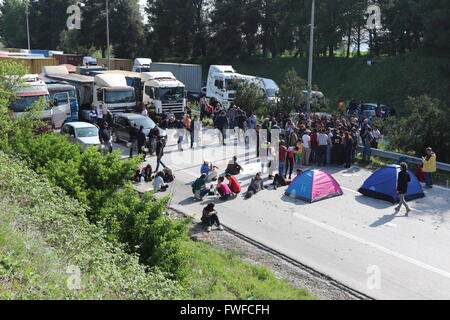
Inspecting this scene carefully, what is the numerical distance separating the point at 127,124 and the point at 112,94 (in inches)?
223

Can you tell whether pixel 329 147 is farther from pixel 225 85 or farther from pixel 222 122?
pixel 225 85

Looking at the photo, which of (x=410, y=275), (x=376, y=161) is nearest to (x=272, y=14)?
(x=376, y=161)

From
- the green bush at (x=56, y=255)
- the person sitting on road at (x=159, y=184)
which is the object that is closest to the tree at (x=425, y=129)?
the person sitting on road at (x=159, y=184)

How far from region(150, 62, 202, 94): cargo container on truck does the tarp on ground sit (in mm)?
24852

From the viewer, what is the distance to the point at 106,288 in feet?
22.2

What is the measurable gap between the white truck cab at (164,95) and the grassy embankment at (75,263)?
1765 cm

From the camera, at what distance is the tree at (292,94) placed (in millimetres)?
25678

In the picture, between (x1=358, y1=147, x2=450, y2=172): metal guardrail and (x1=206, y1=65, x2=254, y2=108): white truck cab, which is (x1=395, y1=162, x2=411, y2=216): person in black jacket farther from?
(x1=206, y1=65, x2=254, y2=108): white truck cab

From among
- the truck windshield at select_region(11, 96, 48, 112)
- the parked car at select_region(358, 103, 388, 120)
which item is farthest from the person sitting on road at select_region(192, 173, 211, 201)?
the parked car at select_region(358, 103, 388, 120)

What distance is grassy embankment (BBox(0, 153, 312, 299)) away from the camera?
20.9 ft

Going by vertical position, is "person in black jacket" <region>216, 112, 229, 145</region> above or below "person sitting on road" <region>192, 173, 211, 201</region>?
above

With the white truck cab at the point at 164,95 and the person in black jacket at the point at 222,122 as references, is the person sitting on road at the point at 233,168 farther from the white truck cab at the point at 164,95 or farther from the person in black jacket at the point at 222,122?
the white truck cab at the point at 164,95

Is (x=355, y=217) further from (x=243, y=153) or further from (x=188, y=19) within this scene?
(x=188, y=19)

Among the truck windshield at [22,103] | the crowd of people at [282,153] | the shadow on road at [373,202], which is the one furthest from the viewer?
the truck windshield at [22,103]
